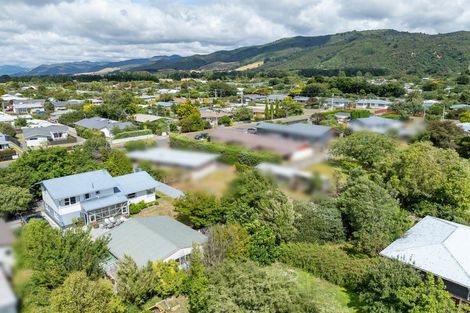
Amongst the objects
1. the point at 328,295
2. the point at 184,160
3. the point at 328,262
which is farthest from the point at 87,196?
the point at 328,295

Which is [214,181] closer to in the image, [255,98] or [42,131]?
[42,131]

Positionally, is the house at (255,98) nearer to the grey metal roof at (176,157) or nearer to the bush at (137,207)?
the bush at (137,207)

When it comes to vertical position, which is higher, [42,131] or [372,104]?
[372,104]

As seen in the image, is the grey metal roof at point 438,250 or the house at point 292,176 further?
the grey metal roof at point 438,250

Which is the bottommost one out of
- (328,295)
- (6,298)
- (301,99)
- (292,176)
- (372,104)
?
(328,295)

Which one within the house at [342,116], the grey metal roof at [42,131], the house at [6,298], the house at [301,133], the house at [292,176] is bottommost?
the grey metal roof at [42,131]

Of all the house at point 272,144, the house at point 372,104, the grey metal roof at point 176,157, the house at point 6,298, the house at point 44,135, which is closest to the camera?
the house at point 6,298

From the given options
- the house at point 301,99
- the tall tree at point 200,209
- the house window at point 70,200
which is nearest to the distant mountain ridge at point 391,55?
the house at point 301,99

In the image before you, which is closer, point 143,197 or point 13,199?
point 13,199
